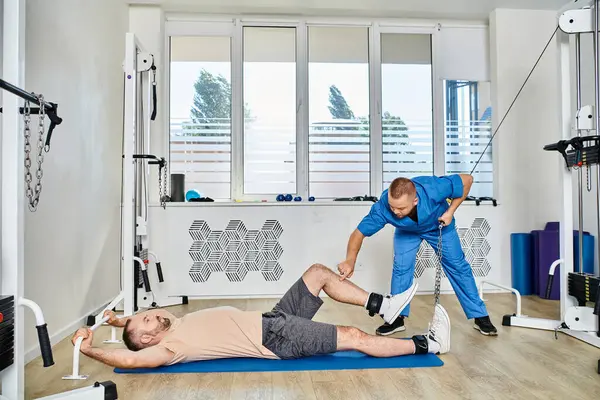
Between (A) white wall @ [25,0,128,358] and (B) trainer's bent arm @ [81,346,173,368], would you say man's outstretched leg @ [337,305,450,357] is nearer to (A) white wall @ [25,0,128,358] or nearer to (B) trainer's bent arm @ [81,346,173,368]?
(B) trainer's bent arm @ [81,346,173,368]

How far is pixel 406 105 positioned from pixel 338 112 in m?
0.66

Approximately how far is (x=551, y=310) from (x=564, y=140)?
1379 millimetres

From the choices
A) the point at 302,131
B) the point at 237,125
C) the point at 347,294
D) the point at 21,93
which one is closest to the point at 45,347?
the point at 21,93

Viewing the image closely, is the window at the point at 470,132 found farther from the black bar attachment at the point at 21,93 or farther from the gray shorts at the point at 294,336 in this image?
the black bar attachment at the point at 21,93

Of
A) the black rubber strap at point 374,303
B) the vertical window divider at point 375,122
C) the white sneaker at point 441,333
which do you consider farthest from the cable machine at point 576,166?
the vertical window divider at point 375,122

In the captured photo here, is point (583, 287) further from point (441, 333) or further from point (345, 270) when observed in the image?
point (345, 270)

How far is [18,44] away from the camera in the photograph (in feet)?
5.70

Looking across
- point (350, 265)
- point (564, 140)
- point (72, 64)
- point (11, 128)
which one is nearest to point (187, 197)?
point (72, 64)

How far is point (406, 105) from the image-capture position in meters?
4.57

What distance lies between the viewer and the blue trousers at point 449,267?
2.84 m

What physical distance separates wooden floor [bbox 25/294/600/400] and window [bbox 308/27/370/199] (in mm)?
2113

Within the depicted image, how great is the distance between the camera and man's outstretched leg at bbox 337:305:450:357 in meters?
2.25

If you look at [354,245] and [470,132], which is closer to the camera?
[354,245]

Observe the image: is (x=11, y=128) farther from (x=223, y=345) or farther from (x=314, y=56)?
(x=314, y=56)
